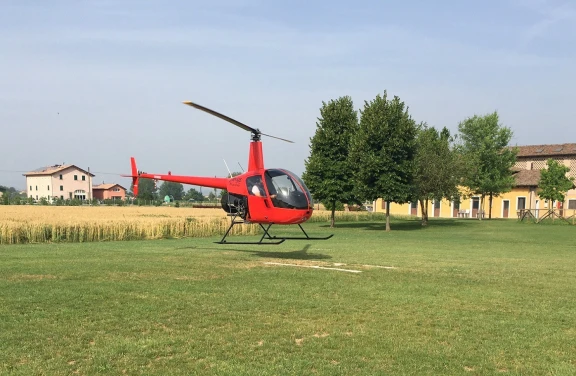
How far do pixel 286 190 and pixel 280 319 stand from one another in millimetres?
6156

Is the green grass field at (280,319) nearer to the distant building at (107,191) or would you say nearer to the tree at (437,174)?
the tree at (437,174)

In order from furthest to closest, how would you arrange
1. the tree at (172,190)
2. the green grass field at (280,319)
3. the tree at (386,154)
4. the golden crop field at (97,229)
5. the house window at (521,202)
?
the tree at (172,190)
the house window at (521,202)
the tree at (386,154)
the golden crop field at (97,229)
the green grass field at (280,319)

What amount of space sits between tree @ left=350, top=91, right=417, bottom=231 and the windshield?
70.9 ft

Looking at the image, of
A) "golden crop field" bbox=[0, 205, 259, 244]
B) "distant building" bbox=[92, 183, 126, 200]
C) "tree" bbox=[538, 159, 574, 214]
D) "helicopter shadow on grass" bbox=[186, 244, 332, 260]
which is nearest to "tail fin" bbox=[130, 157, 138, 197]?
"helicopter shadow on grass" bbox=[186, 244, 332, 260]

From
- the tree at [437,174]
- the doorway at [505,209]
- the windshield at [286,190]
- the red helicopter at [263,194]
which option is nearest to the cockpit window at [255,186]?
the red helicopter at [263,194]

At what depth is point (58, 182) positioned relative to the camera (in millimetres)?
109688

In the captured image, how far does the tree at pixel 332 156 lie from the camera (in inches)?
Answer: 1497

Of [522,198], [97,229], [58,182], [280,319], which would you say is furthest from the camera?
[58,182]

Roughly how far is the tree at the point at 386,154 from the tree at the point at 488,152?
21199 millimetres

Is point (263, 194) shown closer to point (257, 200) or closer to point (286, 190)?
point (257, 200)

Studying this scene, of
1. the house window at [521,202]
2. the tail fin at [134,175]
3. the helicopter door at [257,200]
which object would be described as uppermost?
the tail fin at [134,175]

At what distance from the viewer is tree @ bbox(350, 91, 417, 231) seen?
35.0 metres

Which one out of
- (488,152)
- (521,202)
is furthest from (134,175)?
(521,202)

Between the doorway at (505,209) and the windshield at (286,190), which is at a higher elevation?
the windshield at (286,190)
